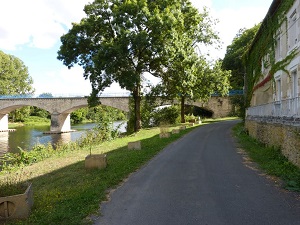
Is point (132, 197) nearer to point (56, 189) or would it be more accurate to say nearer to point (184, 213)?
point (184, 213)

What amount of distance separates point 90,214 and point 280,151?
28.4 feet

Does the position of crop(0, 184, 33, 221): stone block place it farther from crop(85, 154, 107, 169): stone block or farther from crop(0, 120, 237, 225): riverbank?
crop(85, 154, 107, 169): stone block

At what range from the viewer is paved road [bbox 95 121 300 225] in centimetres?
533

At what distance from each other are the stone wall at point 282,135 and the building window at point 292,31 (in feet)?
12.3

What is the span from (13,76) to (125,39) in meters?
59.1

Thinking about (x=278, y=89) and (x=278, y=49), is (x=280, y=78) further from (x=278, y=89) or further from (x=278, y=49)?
(x=278, y=49)

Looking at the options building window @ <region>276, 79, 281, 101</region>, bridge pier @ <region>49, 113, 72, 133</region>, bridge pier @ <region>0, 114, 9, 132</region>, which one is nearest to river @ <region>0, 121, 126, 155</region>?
bridge pier @ <region>49, 113, 72, 133</region>

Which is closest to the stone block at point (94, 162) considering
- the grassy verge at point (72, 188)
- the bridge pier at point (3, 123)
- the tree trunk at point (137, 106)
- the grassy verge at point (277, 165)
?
the grassy verge at point (72, 188)

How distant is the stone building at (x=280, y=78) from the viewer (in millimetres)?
10324

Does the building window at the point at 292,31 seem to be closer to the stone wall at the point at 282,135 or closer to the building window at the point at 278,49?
the building window at the point at 278,49

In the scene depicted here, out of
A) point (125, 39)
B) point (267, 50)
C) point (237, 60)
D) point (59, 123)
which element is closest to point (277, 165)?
point (267, 50)

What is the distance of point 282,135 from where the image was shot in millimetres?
11258

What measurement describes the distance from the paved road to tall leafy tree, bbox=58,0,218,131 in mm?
14245

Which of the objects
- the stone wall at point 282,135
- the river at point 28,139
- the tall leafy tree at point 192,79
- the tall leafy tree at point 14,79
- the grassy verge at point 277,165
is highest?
the tall leafy tree at point 14,79
